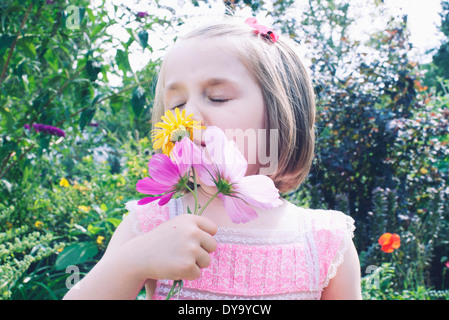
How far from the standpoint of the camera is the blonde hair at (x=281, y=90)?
0.90 m

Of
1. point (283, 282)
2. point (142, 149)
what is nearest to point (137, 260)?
point (283, 282)

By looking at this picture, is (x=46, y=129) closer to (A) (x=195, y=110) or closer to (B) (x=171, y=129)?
(A) (x=195, y=110)

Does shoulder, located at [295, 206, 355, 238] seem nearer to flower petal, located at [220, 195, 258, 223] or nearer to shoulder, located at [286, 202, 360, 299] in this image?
shoulder, located at [286, 202, 360, 299]

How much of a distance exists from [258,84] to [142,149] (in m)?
2.44

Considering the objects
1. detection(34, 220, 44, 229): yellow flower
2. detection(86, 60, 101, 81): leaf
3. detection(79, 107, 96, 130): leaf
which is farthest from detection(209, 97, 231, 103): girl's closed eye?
detection(34, 220, 44, 229): yellow flower

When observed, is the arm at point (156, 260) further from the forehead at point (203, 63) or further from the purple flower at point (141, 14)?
the purple flower at point (141, 14)

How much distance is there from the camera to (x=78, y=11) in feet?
5.33

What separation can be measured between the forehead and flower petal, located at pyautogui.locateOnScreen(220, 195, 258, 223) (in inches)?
13.0

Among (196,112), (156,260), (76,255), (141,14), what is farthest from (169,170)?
(76,255)

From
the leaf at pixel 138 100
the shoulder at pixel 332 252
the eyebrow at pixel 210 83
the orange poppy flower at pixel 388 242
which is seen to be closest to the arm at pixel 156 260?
the eyebrow at pixel 210 83

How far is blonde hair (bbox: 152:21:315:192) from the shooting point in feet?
2.96

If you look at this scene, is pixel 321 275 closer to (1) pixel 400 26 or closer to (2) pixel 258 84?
(2) pixel 258 84

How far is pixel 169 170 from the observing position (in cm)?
55

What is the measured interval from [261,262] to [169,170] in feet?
1.42
